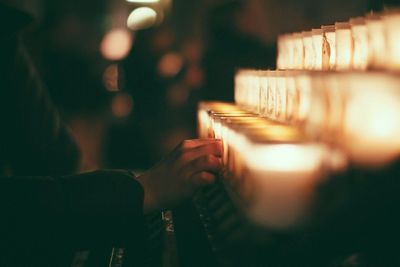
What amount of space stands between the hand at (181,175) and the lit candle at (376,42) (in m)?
0.59

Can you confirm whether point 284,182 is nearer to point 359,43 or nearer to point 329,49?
point 359,43

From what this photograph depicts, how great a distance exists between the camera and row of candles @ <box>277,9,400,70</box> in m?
1.09

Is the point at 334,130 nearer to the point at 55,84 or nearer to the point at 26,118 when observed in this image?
Result: the point at 26,118

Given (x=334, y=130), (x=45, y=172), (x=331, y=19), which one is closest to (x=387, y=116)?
(x=334, y=130)

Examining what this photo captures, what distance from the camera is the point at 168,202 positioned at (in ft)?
5.49

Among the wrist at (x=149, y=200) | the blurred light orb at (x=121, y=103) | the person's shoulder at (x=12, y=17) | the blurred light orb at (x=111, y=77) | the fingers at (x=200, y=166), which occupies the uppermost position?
the person's shoulder at (x=12, y=17)

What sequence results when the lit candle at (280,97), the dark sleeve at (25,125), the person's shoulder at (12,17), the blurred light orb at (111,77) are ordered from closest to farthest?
the lit candle at (280,97), the person's shoulder at (12,17), the dark sleeve at (25,125), the blurred light orb at (111,77)

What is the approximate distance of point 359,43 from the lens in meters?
1.32

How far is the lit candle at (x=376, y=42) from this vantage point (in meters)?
1.13

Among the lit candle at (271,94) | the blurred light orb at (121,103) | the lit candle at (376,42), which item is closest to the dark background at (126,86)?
the blurred light orb at (121,103)

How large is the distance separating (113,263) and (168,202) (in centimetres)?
23

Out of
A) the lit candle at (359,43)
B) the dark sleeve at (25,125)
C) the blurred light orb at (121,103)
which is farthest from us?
the blurred light orb at (121,103)

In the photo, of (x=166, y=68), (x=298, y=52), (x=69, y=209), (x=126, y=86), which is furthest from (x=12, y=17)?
(x=166, y=68)

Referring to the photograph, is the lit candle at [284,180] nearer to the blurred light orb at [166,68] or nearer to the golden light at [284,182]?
the golden light at [284,182]
